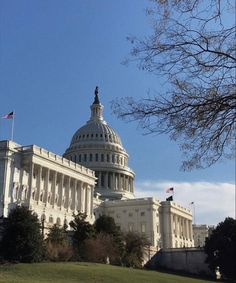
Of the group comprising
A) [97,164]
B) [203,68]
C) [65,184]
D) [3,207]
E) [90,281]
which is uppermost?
[97,164]

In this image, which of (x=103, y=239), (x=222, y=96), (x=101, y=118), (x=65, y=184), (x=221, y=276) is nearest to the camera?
(x=222, y=96)

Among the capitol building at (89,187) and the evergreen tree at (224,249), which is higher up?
the capitol building at (89,187)

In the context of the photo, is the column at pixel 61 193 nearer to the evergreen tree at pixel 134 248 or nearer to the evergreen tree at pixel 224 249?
the evergreen tree at pixel 134 248

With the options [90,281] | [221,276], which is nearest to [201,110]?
[90,281]

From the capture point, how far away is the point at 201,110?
15633 mm

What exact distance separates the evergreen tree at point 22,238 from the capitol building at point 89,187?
67.7 feet

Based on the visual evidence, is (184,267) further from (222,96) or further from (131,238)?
(222,96)

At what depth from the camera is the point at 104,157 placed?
170 m

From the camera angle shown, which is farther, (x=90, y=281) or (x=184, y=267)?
(x=184, y=267)

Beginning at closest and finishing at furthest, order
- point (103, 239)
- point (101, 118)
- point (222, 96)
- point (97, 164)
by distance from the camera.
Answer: point (222, 96) → point (103, 239) → point (97, 164) → point (101, 118)

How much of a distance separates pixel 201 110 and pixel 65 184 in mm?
103306

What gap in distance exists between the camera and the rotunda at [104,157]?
543 ft

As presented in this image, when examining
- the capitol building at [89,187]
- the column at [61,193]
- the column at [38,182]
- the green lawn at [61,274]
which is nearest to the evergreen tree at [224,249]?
the capitol building at [89,187]

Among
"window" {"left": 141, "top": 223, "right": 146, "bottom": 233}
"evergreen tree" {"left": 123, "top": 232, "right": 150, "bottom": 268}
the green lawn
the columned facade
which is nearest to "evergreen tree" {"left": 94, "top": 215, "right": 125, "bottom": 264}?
"evergreen tree" {"left": 123, "top": 232, "right": 150, "bottom": 268}
